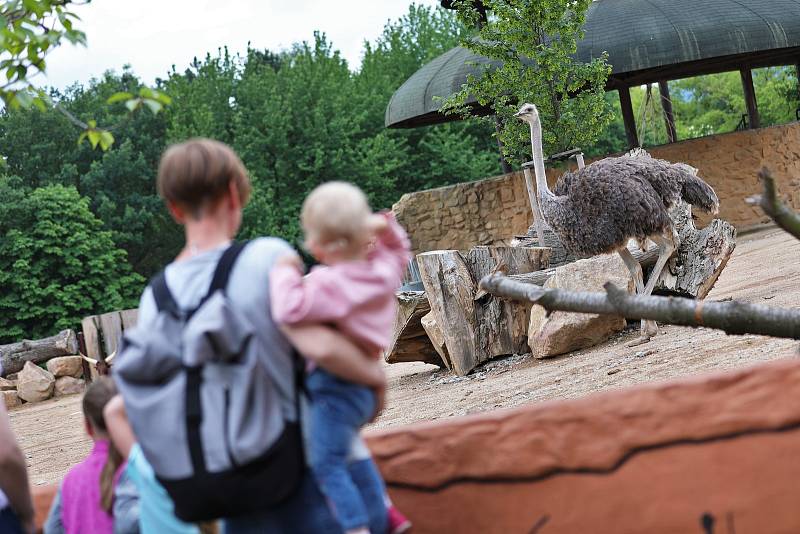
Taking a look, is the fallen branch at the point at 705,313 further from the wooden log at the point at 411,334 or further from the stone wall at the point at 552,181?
A: the stone wall at the point at 552,181

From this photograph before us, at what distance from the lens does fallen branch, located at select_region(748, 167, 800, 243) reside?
2.55 metres

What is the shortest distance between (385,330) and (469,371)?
6.91 m

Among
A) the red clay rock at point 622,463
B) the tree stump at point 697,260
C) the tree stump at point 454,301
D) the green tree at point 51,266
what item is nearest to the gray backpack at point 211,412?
the red clay rock at point 622,463

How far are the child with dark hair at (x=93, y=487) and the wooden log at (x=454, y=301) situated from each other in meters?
6.10

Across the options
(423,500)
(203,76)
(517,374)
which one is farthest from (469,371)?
(203,76)

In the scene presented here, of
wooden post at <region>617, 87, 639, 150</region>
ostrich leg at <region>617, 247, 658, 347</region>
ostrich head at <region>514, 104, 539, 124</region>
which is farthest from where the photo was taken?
wooden post at <region>617, 87, 639, 150</region>

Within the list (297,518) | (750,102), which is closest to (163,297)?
(297,518)

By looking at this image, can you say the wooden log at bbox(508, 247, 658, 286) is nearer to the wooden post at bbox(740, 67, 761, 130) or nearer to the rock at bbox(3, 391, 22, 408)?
the rock at bbox(3, 391, 22, 408)

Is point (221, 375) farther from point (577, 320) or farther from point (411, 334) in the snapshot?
point (411, 334)

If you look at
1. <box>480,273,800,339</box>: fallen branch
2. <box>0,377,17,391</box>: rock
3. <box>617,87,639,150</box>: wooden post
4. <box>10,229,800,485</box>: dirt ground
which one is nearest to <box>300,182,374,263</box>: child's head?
<box>480,273,800,339</box>: fallen branch

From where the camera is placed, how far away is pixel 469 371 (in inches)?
348

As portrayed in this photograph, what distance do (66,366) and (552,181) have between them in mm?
7904

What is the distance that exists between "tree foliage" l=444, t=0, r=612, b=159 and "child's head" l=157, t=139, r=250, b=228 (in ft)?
44.0

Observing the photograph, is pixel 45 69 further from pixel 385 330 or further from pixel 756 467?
pixel 756 467
